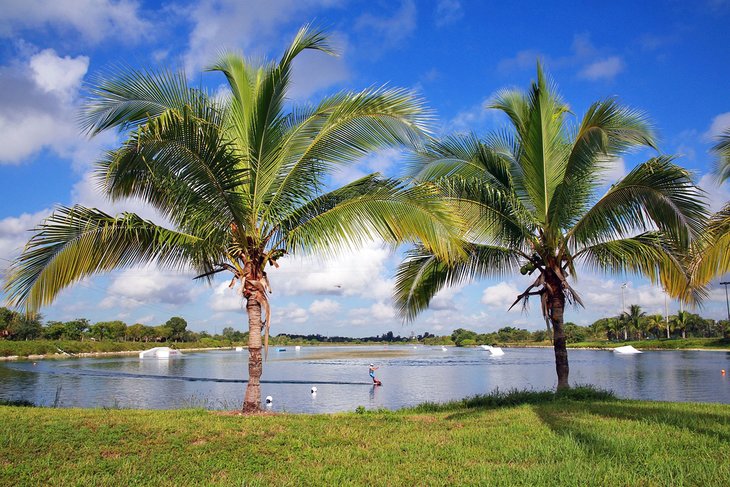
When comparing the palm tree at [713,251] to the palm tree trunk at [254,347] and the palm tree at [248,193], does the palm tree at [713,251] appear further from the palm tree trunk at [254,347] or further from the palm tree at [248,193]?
the palm tree trunk at [254,347]

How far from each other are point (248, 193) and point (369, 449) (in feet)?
17.4

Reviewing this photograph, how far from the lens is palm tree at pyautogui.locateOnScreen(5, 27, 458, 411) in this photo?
930 centimetres

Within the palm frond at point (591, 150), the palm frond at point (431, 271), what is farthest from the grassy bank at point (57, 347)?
the palm frond at point (591, 150)

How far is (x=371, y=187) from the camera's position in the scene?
33.4ft

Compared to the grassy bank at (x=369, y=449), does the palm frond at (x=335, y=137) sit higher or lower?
higher

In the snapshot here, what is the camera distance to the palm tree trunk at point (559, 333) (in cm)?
1248

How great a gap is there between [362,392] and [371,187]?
61.8 ft

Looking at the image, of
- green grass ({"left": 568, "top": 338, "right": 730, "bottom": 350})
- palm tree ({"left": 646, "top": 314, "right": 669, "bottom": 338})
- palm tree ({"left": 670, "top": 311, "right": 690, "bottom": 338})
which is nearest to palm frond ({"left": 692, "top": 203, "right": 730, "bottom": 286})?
green grass ({"left": 568, "top": 338, "right": 730, "bottom": 350})

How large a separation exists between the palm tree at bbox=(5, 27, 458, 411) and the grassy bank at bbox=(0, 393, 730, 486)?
247 cm

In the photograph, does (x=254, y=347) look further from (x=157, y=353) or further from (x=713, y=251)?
(x=157, y=353)

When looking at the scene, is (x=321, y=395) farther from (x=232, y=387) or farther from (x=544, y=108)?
(x=544, y=108)

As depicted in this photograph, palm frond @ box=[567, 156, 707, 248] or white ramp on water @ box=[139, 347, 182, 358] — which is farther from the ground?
palm frond @ box=[567, 156, 707, 248]

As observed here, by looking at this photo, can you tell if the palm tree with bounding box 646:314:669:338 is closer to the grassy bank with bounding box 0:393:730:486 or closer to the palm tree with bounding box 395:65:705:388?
the palm tree with bounding box 395:65:705:388

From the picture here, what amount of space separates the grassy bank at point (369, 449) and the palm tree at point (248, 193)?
2474 mm
